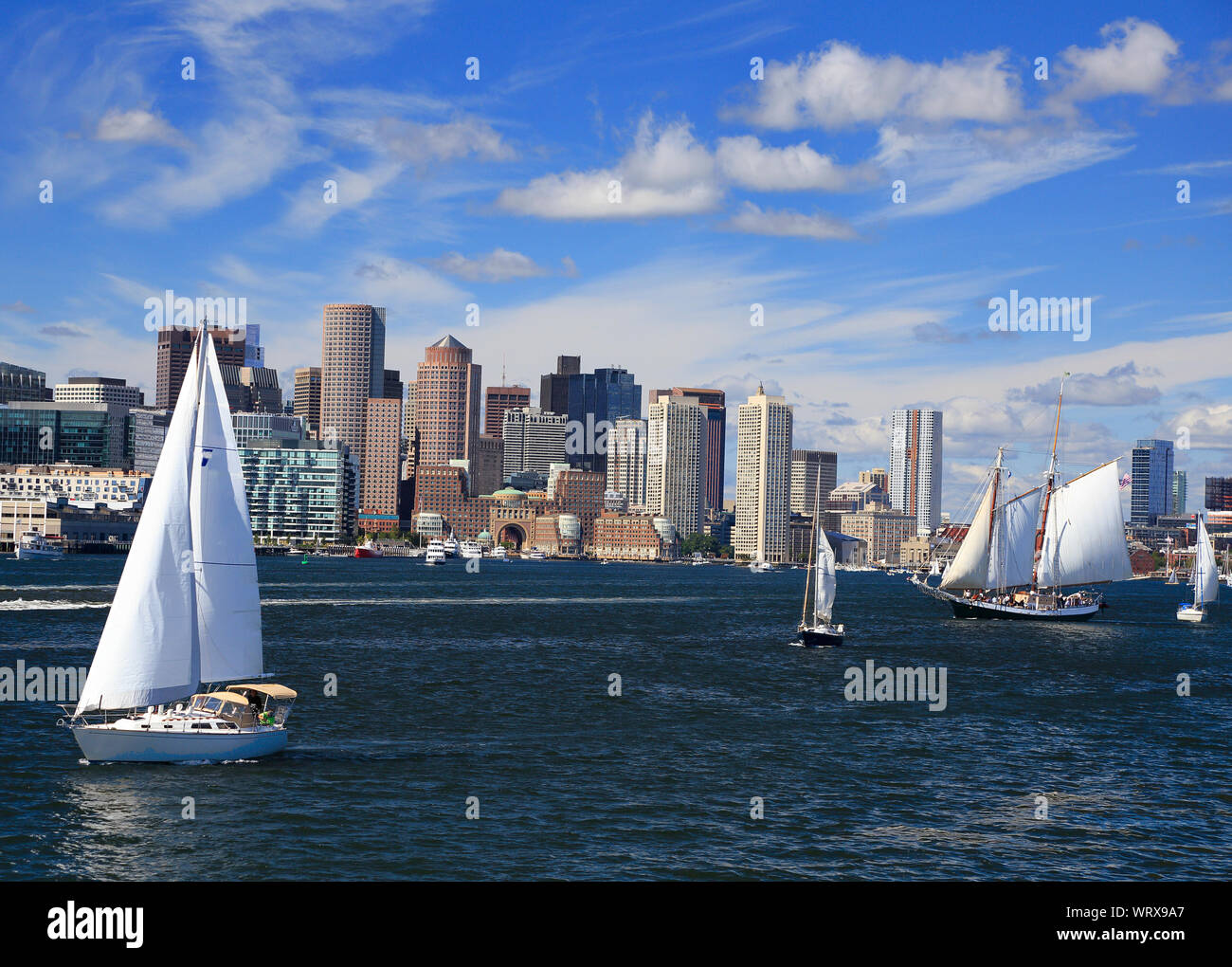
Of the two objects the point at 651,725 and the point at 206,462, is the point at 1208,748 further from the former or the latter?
the point at 206,462

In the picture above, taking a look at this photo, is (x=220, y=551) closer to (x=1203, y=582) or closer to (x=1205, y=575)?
(x=1203, y=582)

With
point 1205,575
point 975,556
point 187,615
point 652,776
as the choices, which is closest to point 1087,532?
point 975,556

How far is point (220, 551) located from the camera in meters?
40.3

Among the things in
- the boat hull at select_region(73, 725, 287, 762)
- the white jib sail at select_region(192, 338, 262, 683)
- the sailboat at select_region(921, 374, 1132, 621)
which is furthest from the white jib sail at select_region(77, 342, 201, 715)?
the sailboat at select_region(921, 374, 1132, 621)

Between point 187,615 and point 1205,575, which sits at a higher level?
point 187,615

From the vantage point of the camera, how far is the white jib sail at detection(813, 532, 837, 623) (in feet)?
303

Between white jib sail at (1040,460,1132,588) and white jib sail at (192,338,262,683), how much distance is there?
351ft

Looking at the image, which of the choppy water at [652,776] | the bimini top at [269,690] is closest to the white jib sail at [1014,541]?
the choppy water at [652,776]

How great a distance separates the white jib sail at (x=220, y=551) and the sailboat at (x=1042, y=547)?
103 metres

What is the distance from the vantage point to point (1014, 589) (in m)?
143

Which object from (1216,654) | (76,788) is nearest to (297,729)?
(76,788)

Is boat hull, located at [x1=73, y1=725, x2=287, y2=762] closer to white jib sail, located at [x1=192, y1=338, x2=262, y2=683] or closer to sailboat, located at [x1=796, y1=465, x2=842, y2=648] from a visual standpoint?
white jib sail, located at [x1=192, y1=338, x2=262, y2=683]

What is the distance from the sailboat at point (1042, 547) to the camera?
129 metres

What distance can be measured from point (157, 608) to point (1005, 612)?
110211mm
